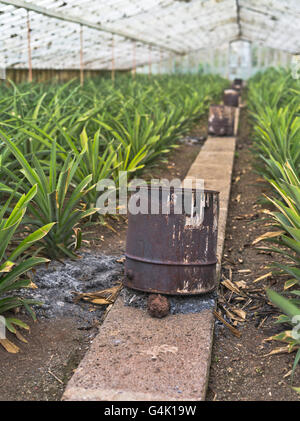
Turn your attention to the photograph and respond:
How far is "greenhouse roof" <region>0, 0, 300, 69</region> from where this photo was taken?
7.23 meters

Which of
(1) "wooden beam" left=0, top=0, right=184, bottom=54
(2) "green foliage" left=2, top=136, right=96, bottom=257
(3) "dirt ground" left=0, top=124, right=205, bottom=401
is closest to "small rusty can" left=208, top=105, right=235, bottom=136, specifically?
(1) "wooden beam" left=0, top=0, right=184, bottom=54

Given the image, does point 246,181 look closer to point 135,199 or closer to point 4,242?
point 135,199

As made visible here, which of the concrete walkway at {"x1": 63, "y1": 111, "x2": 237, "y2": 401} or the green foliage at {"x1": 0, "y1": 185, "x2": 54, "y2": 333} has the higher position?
the green foliage at {"x1": 0, "y1": 185, "x2": 54, "y2": 333}

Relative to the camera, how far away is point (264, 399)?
65.3 inches

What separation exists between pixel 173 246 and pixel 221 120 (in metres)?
5.34

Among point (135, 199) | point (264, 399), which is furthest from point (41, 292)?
point (264, 399)

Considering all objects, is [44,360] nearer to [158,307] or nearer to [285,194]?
[158,307]

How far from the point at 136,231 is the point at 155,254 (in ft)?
0.40

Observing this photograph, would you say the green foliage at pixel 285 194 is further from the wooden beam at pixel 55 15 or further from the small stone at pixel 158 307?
the wooden beam at pixel 55 15

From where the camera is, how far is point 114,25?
396 inches

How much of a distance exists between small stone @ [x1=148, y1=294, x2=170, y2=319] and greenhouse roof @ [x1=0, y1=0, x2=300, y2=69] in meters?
4.51

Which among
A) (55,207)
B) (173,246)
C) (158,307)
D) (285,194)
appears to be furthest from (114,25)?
(158,307)

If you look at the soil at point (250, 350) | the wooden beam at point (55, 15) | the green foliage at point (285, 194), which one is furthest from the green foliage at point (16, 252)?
the wooden beam at point (55, 15)

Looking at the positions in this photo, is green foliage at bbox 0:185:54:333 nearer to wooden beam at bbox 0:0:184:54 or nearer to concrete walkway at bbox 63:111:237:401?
concrete walkway at bbox 63:111:237:401
